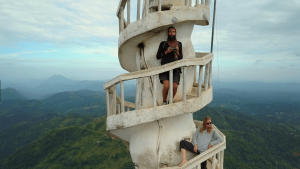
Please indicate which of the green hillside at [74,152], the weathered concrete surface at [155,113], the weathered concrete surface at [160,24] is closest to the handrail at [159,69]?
the weathered concrete surface at [155,113]

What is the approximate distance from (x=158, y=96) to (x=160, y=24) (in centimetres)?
221

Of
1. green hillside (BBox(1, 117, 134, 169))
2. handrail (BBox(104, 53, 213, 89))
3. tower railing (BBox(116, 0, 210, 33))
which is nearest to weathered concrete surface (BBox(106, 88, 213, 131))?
handrail (BBox(104, 53, 213, 89))

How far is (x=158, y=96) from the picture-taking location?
633 cm

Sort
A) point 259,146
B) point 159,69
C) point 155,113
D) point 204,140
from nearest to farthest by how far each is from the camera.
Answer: point 159,69 < point 155,113 < point 204,140 < point 259,146

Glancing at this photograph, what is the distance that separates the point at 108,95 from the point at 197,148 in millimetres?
3261

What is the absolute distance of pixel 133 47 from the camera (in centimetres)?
670

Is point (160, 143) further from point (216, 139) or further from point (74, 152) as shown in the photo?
point (74, 152)

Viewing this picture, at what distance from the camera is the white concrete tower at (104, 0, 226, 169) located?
5.54 m

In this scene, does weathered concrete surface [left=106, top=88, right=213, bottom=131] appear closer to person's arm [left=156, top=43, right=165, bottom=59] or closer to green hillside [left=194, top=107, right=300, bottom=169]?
person's arm [left=156, top=43, right=165, bottom=59]

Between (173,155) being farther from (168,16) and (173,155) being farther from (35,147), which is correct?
(35,147)

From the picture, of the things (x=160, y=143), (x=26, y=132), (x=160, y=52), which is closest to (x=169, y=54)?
(x=160, y=52)

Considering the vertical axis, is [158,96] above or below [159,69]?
below

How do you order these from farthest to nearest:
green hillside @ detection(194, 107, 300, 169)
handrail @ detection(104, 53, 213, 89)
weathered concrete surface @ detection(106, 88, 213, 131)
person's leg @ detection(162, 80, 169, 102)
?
1. green hillside @ detection(194, 107, 300, 169)
2. person's leg @ detection(162, 80, 169, 102)
3. weathered concrete surface @ detection(106, 88, 213, 131)
4. handrail @ detection(104, 53, 213, 89)

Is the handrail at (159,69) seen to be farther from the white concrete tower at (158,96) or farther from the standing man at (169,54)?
the standing man at (169,54)
